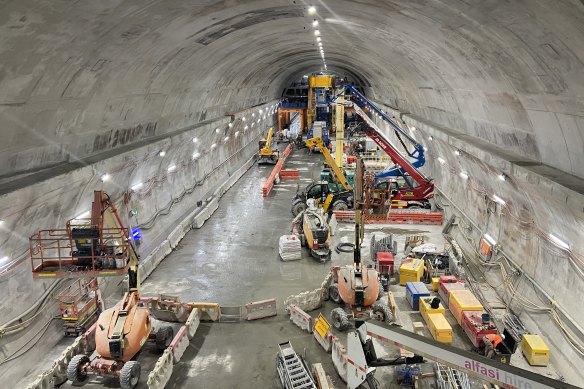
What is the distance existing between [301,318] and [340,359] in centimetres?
201

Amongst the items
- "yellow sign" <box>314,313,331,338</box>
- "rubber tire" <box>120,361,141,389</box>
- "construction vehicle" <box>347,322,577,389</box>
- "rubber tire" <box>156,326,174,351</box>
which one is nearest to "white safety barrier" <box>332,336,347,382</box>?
"yellow sign" <box>314,313,331,338</box>

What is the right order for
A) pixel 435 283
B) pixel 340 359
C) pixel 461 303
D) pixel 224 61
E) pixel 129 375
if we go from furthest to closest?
pixel 224 61, pixel 435 283, pixel 461 303, pixel 340 359, pixel 129 375

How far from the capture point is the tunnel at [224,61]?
752 cm

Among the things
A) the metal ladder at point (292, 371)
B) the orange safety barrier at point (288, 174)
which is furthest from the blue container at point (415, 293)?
the orange safety barrier at point (288, 174)

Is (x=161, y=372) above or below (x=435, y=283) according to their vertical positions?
below

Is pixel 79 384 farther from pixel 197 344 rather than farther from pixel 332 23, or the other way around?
pixel 332 23

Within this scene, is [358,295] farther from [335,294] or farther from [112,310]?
[112,310]

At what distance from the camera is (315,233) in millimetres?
15133

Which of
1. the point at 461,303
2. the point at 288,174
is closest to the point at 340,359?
the point at 461,303

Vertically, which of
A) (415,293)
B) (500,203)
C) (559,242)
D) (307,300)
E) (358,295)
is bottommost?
(307,300)

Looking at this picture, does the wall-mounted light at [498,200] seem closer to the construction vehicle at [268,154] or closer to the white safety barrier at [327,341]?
the white safety barrier at [327,341]

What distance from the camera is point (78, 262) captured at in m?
9.79

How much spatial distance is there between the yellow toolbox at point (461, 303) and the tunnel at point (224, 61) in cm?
130

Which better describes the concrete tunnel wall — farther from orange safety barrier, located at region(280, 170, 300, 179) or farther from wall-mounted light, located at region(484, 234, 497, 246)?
orange safety barrier, located at region(280, 170, 300, 179)
